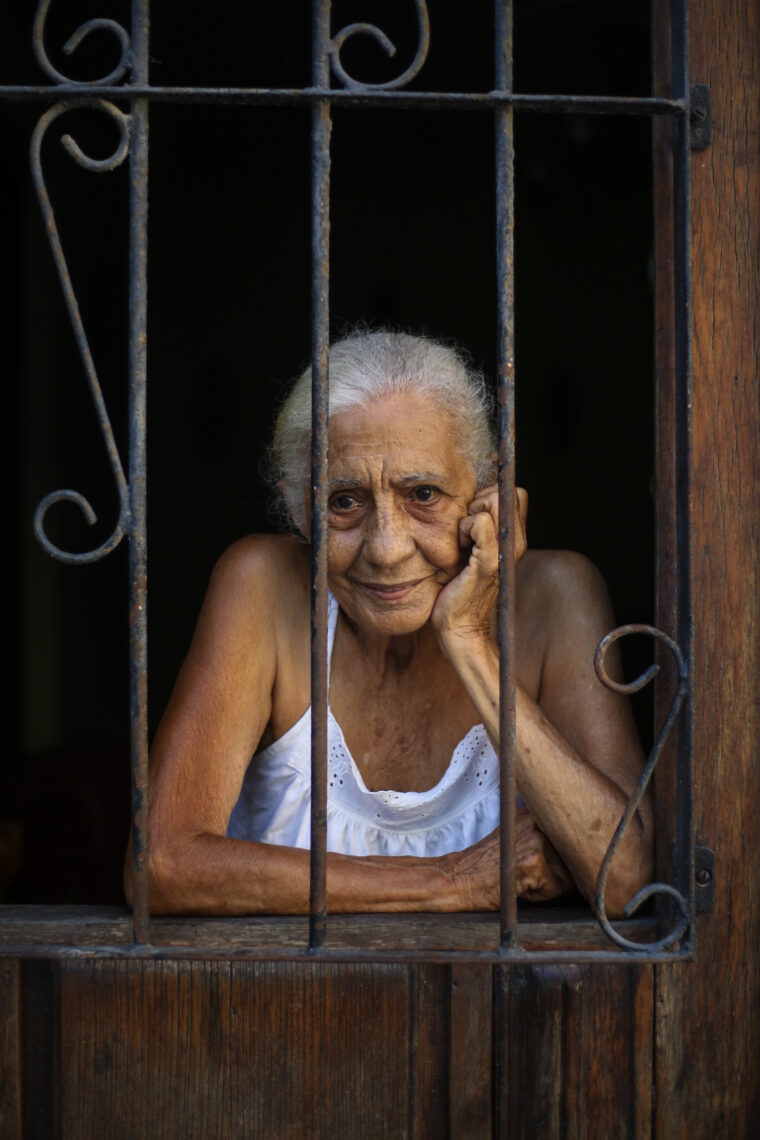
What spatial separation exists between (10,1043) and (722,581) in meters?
1.26

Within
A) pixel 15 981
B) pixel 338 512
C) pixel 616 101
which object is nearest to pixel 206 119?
pixel 338 512

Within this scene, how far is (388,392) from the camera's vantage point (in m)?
2.08

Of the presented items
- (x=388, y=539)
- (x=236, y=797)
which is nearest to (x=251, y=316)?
(x=388, y=539)

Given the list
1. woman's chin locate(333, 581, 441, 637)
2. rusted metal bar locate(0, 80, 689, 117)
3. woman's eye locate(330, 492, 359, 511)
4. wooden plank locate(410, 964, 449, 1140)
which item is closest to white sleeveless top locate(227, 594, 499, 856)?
woman's chin locate(333, 581, 441, 637)

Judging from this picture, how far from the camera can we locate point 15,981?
65.6 inches

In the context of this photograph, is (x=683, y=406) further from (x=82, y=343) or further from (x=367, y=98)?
(x=82, y=343)

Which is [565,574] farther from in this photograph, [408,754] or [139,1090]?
[139,1090]

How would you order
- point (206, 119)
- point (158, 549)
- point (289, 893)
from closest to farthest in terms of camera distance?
1. point (289, 893)
2. point (206, 119)
3. point (158, 549)

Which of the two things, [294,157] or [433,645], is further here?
[294,157]

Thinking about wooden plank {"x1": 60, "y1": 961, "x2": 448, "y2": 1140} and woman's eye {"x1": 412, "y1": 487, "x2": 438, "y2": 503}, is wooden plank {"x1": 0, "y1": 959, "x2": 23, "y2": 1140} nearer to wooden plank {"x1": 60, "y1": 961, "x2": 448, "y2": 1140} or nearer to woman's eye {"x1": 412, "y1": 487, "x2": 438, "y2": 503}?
wooden plank {"x1": 60, "y1": 961, "x2": 448, "y2": 1140}

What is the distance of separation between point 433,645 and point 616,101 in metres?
1.11

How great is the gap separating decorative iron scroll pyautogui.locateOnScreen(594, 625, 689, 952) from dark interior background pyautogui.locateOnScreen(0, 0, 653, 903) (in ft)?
10.4

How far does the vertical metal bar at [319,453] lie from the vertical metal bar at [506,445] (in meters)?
0.24

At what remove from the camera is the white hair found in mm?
2092
